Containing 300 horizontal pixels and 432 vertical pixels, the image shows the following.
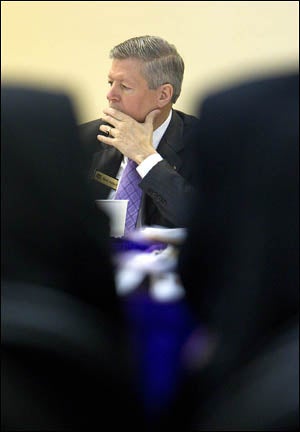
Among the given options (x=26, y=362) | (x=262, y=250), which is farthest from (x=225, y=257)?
(x=26, y=362)

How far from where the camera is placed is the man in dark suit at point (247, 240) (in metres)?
0.64

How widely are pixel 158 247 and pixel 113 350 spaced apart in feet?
1.57

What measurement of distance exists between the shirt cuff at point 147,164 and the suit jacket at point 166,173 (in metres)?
0.01

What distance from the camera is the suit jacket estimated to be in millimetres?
1365

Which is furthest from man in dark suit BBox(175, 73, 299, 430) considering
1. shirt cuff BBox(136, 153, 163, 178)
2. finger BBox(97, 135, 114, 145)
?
finger BBox(97, 135, 114, 145)

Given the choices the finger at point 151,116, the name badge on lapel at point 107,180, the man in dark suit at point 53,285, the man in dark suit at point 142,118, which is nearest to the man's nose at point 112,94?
the man in dark suit at point 142,118

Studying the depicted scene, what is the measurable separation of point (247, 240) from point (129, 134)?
0.91 m

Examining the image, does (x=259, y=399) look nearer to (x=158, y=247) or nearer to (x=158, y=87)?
(x=158, y=247)

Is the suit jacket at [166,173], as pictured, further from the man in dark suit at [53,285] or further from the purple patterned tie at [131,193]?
the man in dark suit at [53,285]

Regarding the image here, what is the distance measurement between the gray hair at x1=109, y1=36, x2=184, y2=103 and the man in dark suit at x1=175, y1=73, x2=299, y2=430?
921 millimetres

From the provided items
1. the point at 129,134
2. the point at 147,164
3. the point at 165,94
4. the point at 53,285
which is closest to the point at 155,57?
the point at 165,94

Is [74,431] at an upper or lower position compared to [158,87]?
lower

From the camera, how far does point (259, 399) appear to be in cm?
67

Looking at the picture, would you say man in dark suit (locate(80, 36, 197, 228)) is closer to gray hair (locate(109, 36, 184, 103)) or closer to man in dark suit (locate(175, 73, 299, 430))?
gray hair (locate(109, 36, 184, 103))
